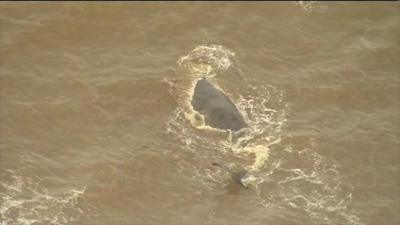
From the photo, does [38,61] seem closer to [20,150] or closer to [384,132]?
[20,150]

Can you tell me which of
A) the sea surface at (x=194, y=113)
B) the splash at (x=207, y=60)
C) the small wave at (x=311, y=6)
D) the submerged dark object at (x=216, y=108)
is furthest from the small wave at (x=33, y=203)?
the small wave at (x=311, y=6)

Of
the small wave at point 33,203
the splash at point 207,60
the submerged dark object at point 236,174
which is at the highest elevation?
the splash at point 207,60

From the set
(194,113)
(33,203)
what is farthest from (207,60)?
(33,203)

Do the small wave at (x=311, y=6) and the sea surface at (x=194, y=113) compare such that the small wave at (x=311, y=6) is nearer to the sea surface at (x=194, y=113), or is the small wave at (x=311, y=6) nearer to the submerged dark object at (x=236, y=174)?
the sea surface at (x=194, y=113)

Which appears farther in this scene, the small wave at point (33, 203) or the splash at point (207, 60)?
the splash at point (207, 60)

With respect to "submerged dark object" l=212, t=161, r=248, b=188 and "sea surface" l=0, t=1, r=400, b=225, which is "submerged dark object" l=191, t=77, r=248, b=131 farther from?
"submerged dark object" l=212, t=161, r=248, b=188
